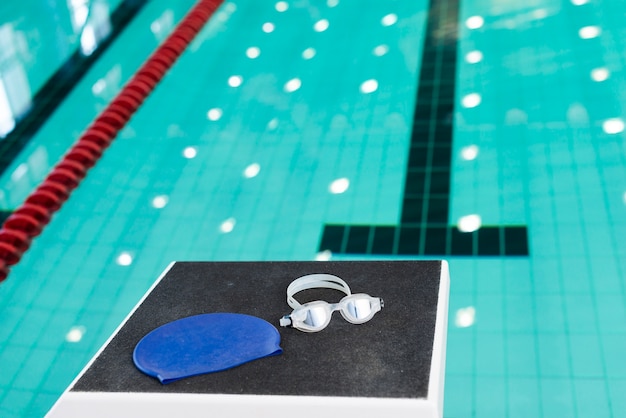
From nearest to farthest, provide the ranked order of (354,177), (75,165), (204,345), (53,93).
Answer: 1. (204,345)
2. (75,165)
3. (354,177)
4. (53,93)

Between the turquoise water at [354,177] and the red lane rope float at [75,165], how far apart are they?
0.31 metres

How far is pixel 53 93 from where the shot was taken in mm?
5402

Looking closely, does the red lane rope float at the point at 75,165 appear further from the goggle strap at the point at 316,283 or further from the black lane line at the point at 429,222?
the goggle strap at the point at 316,283

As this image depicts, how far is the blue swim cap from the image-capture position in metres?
1.57

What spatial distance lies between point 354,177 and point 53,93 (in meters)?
2.37

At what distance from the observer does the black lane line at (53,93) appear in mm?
4852

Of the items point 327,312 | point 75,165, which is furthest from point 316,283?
point 75,165

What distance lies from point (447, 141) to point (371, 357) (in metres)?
3.01

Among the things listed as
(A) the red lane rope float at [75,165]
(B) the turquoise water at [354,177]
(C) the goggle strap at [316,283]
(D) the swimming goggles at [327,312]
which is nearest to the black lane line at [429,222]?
(B) the turquoise water at [354,177]

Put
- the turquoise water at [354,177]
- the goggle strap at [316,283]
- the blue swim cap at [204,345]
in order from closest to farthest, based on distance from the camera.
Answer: the blue swim cap at [204,345] < the goggle strap at [316,283] < the turquoise water at [354,177]

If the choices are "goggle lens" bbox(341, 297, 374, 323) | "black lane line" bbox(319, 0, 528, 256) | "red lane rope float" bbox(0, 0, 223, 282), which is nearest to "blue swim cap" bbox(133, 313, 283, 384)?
"goggle lens" bbox(341, 297, 374, 323)

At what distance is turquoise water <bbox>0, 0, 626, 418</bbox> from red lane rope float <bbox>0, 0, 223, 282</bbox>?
0.31 metres

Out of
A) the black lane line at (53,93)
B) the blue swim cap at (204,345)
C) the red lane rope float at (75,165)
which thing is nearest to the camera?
the blue swim cap at (204,345)

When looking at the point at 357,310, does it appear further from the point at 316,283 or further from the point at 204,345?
the point at 204,345
